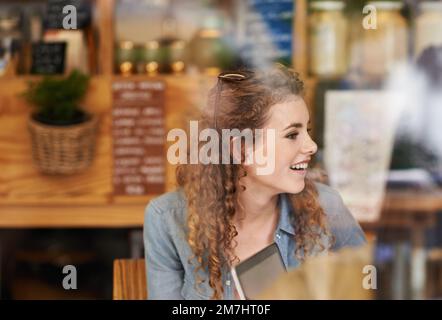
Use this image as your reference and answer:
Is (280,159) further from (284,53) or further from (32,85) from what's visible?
(32,85)

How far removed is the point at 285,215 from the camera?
6.58ft

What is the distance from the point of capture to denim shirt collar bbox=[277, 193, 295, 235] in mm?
1999

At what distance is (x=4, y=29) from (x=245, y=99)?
4.55 feet

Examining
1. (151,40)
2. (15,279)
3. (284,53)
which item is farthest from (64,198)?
(284,53)

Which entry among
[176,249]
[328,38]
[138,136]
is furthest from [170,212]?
[328,38]

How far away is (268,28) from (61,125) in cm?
69

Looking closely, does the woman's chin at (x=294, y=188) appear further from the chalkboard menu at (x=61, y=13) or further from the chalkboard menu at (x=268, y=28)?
the chalkboard menu at (x=61, y=13)

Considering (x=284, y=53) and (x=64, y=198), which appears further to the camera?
(x=64, y=198)

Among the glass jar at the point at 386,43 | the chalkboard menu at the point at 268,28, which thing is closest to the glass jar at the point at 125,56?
the chalkboard menu at the point at 268,28

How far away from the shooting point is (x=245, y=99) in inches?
76.7

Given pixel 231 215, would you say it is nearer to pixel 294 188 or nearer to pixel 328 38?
pixel 294 188

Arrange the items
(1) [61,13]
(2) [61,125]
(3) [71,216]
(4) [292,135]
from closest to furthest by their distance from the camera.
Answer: (4) [292,135] → (1) [61,13] → (2) [61,125] → (3) [71,216]

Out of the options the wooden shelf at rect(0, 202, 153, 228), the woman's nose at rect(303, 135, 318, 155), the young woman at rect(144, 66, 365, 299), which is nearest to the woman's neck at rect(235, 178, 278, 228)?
the young woman at rect(144, 66, 365, 299)

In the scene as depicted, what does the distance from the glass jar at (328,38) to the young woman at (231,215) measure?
3.09ft
